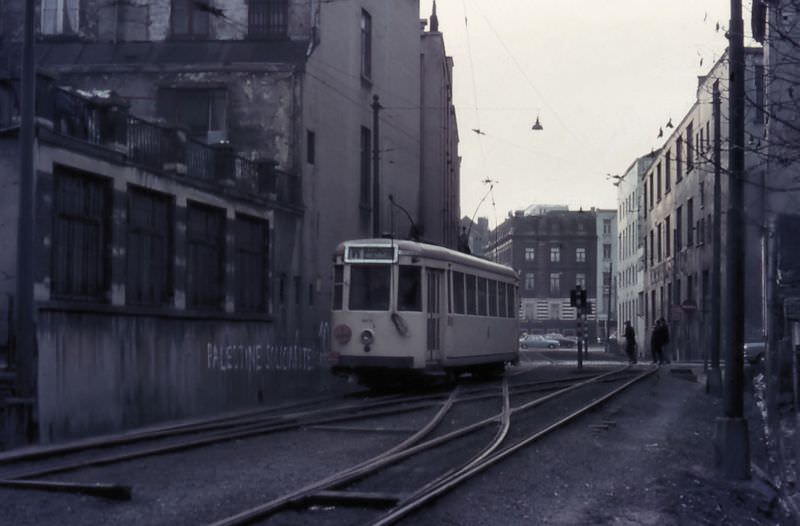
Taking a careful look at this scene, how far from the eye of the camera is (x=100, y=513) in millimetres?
10305

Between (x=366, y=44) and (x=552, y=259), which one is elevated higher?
(x=366, y=44)

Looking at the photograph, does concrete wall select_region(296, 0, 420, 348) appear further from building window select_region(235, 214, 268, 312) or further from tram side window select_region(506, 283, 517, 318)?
tram side window select_region(506, 283, 517, 318)

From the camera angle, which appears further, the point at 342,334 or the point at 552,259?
the point at 552,259

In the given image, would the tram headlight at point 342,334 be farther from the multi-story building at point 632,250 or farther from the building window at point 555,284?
the building window at point 555,284

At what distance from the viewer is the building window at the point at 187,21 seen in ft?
106

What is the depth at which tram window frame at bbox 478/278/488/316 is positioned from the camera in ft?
97.1

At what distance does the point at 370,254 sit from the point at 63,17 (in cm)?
1308

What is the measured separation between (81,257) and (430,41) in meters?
35.9

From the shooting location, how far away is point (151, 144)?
72.3ft

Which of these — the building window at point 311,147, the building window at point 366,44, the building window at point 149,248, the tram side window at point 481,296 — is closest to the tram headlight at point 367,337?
the building window at point 149,248

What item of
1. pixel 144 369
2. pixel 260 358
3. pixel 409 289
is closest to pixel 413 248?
pixel 409 289

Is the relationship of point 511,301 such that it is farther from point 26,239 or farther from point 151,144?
point 26,239

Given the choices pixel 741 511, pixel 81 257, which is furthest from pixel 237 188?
pixel 741 511

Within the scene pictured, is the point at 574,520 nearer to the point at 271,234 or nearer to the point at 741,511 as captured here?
the point at 741,511
